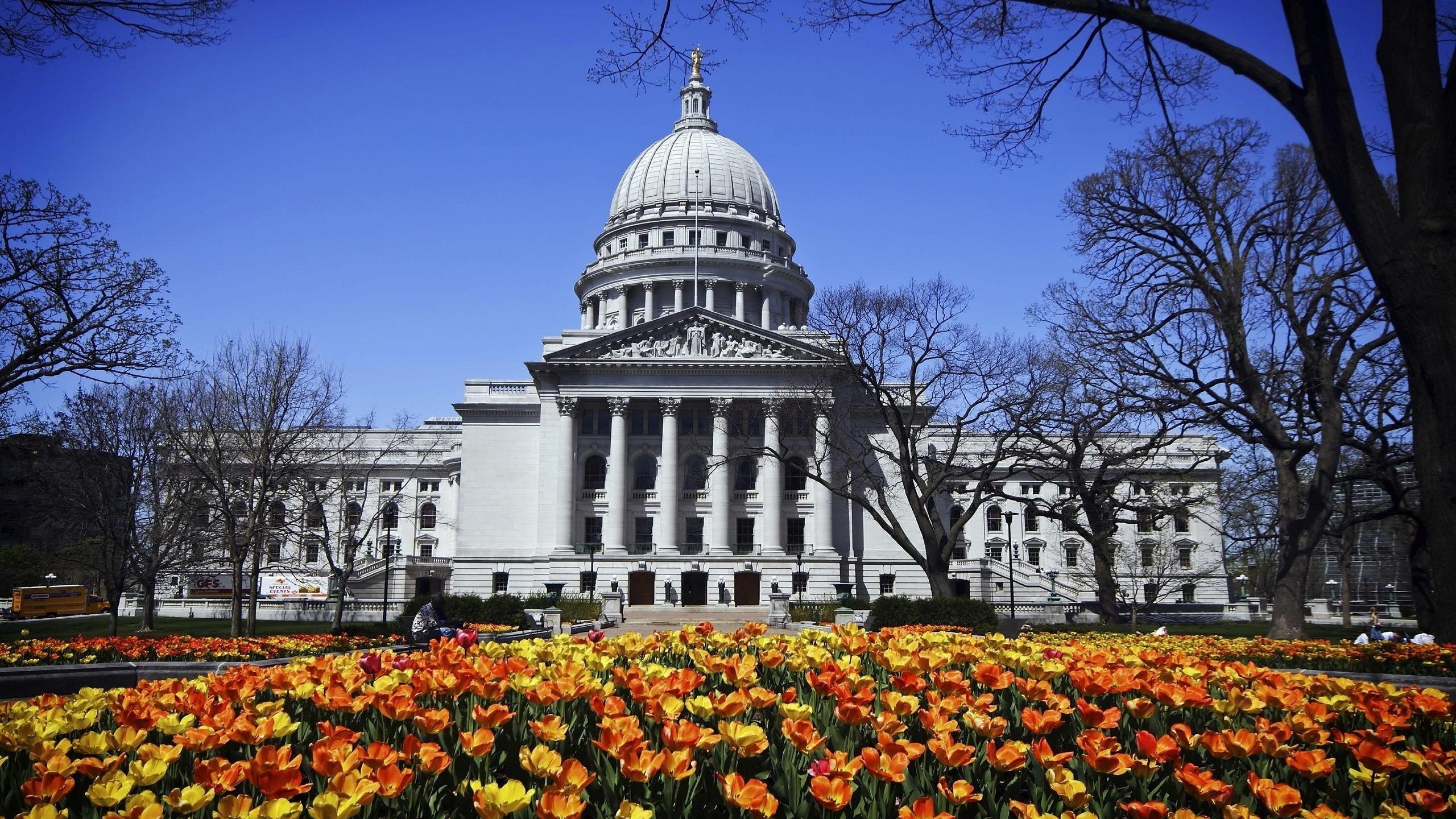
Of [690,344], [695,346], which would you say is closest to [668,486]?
[695,346]

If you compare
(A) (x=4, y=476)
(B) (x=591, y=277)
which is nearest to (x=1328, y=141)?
(A) (x=4, y=476)

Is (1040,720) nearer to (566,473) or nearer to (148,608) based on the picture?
(148,608)

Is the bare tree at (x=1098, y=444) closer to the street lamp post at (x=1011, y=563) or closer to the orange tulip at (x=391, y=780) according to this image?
the street lamp post at (x=1011, y=563)

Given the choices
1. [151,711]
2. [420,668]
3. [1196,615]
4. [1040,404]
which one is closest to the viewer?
[151,711]

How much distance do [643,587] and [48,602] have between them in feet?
116

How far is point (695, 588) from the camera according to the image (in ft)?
220

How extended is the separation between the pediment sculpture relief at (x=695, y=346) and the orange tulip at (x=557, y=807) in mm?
65724

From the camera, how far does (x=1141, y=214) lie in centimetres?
3147

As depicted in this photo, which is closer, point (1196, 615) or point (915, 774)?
point (915, 774)

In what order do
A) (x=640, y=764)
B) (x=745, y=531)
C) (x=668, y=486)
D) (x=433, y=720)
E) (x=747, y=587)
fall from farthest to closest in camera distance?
(x=745, y=531) → (x=668, y=486) → (x=747, y=587) → (x=433, y=720) → (x=640, y=764)

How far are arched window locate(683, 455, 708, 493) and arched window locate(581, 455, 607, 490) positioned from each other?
539 cm

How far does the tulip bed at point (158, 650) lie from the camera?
58.1 ft

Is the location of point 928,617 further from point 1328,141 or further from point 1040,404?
point 1328,141

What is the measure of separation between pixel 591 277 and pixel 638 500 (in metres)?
31.1
